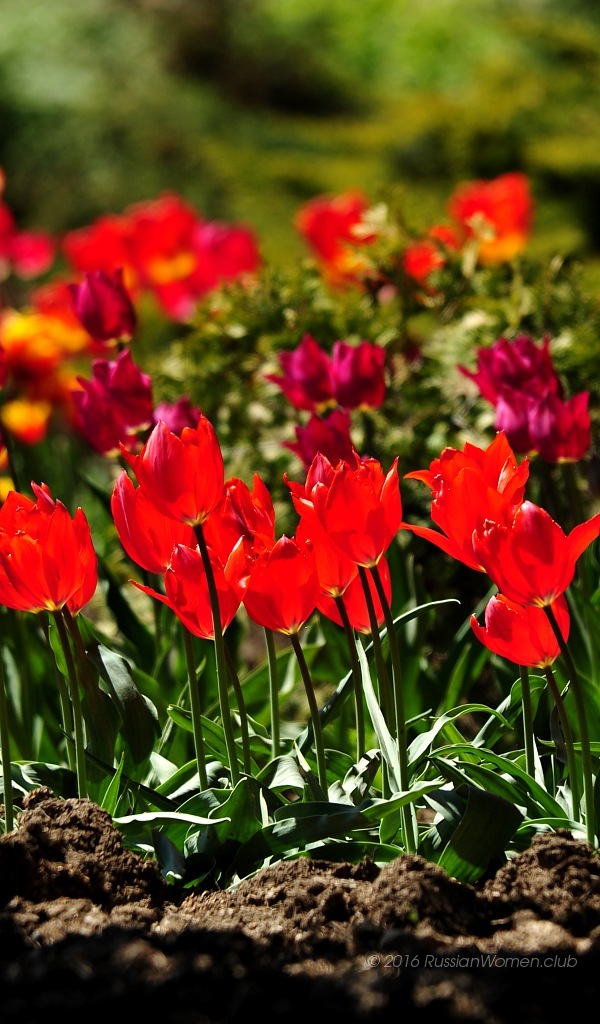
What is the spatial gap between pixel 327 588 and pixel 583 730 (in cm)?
44

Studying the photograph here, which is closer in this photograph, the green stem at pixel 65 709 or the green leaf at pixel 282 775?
the green leaf at pixel 282 775

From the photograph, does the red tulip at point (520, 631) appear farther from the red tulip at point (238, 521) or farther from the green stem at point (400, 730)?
the red tulip at point (238, 521)

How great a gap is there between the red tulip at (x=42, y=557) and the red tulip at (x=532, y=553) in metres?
0.58

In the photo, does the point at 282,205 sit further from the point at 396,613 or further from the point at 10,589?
the point at 10,589

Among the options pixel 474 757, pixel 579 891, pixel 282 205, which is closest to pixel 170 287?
pixel 282 205

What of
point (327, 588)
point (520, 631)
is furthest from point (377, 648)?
point (520, 631)

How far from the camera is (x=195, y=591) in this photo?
1835 millimetres

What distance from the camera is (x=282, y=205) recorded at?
914cm

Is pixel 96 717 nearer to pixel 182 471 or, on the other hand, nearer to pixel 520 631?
pixel 182 471

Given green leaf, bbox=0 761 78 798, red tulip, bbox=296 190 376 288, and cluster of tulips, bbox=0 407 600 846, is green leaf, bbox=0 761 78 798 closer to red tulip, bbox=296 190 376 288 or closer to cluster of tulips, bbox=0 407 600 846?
cluster of tulips, bbox=0 407 600 846

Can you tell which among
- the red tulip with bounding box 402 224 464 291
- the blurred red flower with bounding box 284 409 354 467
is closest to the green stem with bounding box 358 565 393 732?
the blurred red flower with bounding box 284 409 354 467

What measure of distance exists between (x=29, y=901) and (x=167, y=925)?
0.20 meters

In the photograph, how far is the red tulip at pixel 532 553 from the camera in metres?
1.58

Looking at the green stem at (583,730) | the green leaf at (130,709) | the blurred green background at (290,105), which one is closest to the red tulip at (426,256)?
the green leaf at (130,709)
